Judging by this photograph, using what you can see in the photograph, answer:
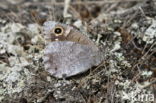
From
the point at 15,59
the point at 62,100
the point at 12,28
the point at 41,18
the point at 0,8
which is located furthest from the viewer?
the point at 0,8

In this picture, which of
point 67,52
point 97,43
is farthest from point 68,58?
point 97,43

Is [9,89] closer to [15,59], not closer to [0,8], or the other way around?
[15,59]

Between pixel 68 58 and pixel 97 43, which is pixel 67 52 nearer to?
pixel 68 58

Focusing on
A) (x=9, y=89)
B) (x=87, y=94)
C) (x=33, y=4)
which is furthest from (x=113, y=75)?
(x=33, y=4)
